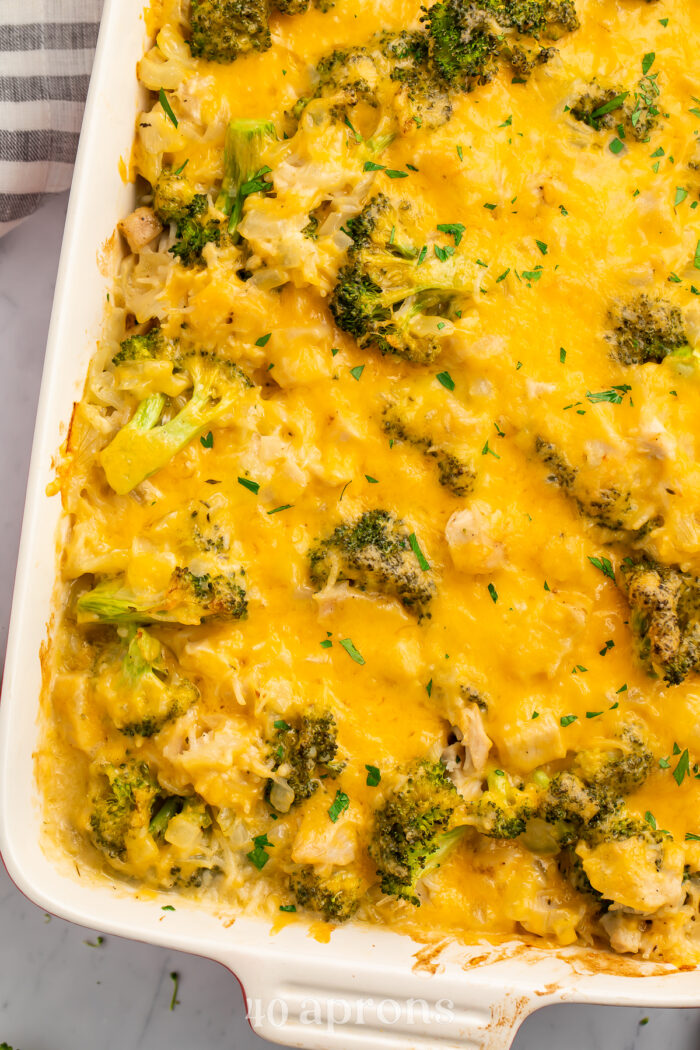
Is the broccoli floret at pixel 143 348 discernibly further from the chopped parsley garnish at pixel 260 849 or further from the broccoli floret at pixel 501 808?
the broccoli floret at pixel 501 808

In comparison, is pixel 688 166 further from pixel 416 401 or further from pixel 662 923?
pixel 662 923

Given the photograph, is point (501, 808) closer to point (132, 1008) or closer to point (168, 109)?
Answer: point (132, 1008)

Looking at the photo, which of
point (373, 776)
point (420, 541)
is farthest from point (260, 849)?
point (420, 541)

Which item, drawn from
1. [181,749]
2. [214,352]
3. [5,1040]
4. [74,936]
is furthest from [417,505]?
[5,1040]

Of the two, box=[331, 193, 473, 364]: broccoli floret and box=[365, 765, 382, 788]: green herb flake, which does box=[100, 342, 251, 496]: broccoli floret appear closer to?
box=[331, 193, 473, 364]: broccoli floret

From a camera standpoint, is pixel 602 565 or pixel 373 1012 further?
pixel 602 565
